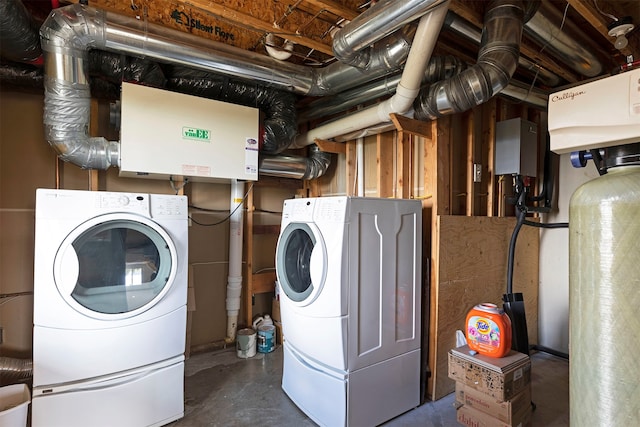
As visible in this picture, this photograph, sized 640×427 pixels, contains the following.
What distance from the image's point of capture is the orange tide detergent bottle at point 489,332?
6.56ft

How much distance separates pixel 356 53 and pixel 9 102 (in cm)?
257

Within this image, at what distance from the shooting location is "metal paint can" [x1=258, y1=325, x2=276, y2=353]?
307 cm


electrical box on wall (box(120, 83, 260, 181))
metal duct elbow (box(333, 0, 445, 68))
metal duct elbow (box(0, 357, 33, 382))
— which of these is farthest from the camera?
electrical box on wall (box(120, 83, 260, 181))

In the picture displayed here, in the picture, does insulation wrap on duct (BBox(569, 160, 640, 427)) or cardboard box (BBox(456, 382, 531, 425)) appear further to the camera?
cardboard box (BBox(456, 382, 531, 425))

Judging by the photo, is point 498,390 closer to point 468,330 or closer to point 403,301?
point 468,330

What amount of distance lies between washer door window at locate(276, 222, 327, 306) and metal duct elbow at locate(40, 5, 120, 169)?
1.37m

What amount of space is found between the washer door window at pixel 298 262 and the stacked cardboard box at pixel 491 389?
42.4 inches

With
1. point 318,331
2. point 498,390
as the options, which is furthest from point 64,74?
point 498,390

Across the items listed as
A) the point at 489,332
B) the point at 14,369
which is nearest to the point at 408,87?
the point at 489,332

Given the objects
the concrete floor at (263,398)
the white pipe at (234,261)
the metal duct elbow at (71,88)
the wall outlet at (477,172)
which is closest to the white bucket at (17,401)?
the concrete floor at (263,398)

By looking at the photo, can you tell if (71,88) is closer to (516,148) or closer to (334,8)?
(334,8)

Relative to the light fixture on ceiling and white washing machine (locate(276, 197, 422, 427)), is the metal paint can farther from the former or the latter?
the light fixture on ceiling

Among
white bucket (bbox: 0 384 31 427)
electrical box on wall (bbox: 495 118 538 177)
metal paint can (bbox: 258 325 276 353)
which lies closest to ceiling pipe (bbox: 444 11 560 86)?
electrical box on wall (bbox: 495 118 538 177)

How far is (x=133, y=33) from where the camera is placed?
1874 millimetres
